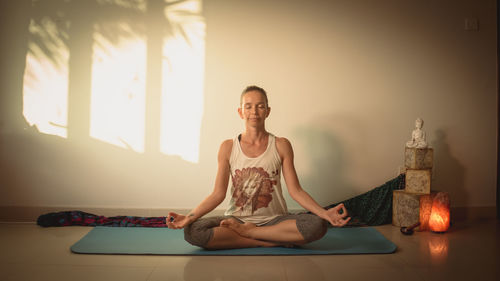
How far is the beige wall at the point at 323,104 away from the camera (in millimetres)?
3502

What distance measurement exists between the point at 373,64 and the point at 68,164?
9.30 ft

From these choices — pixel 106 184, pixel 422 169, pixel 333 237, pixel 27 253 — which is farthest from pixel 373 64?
pixel 27 253

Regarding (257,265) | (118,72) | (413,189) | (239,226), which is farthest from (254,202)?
(118,72)

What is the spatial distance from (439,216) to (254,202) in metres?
1.51

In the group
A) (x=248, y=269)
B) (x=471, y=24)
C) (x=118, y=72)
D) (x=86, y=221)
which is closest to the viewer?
(x=248, y=269)

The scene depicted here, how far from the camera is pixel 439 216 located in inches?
122

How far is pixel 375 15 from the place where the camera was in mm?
3596

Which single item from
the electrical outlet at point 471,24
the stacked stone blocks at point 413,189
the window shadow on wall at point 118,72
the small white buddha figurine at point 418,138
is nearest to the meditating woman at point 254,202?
the stacked stone blocks at point 413,189

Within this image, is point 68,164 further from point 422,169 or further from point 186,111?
point 422,169

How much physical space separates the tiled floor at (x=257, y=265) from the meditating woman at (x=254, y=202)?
15cm

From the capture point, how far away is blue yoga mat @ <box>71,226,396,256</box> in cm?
251

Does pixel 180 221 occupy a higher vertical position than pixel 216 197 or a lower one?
lower

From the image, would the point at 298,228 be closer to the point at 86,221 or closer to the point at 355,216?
the point at 355,216

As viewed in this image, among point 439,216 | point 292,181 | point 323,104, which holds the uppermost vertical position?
point 323,104
